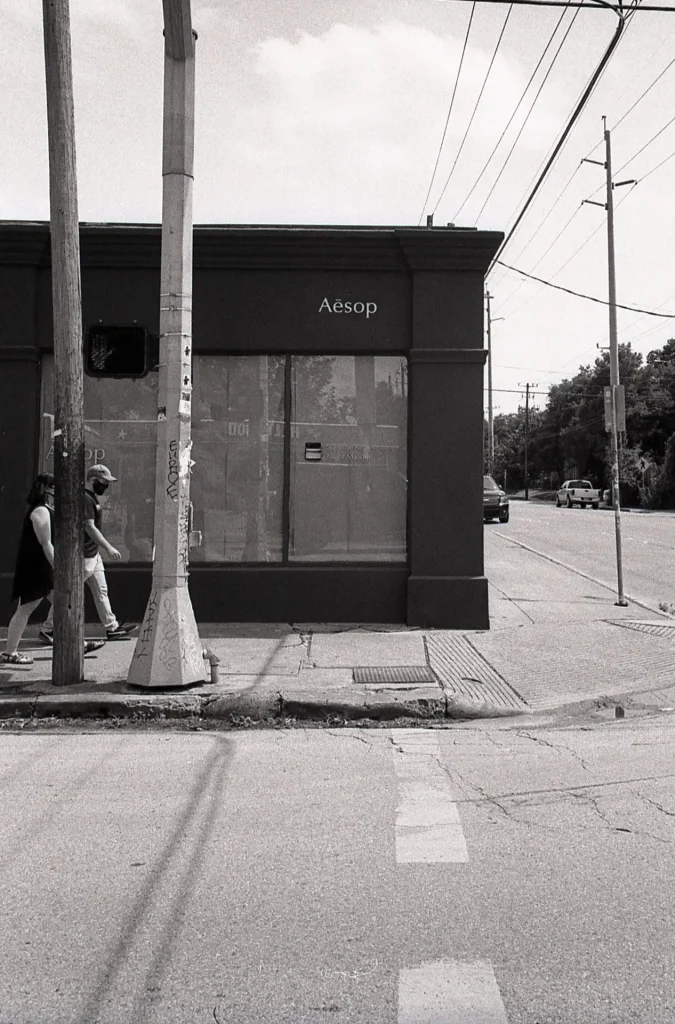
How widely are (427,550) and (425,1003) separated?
764 centimetres

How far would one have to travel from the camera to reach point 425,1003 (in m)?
2.88

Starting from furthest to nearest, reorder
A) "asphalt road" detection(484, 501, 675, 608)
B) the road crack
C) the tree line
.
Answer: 1. the tree line
2. "asphalt road" detection(484, 501, 675, 608)
3. the road crack

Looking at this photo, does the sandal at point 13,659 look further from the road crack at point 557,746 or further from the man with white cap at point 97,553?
the road crack at point 557,746

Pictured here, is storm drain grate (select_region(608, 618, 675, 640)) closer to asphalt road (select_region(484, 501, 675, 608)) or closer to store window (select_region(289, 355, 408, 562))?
asphalt road (select_region(484, 501, 675, 608))

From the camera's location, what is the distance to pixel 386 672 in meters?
8.02

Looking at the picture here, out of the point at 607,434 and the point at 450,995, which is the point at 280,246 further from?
the point at 607,434

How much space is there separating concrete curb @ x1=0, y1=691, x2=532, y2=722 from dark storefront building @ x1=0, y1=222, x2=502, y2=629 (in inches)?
133

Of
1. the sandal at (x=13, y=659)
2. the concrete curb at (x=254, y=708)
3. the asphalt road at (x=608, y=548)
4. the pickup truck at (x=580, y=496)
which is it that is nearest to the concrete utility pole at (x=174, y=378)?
the concrete curb at (x=254, y=708)

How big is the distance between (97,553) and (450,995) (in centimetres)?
710

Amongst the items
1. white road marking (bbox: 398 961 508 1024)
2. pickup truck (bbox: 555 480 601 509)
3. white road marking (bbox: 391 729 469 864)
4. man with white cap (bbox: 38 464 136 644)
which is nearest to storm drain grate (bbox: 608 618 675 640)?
white road marking (bbox: 391 729 469 864)

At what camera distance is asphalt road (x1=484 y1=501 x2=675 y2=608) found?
49.1 feet

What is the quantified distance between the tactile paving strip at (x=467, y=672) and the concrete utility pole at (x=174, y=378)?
2.13m

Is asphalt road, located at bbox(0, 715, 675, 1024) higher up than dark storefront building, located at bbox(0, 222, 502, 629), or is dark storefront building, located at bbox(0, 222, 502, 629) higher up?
dark storefront building, located at bbox(0, 222, 502, 629)

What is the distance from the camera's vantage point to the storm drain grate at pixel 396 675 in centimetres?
762
